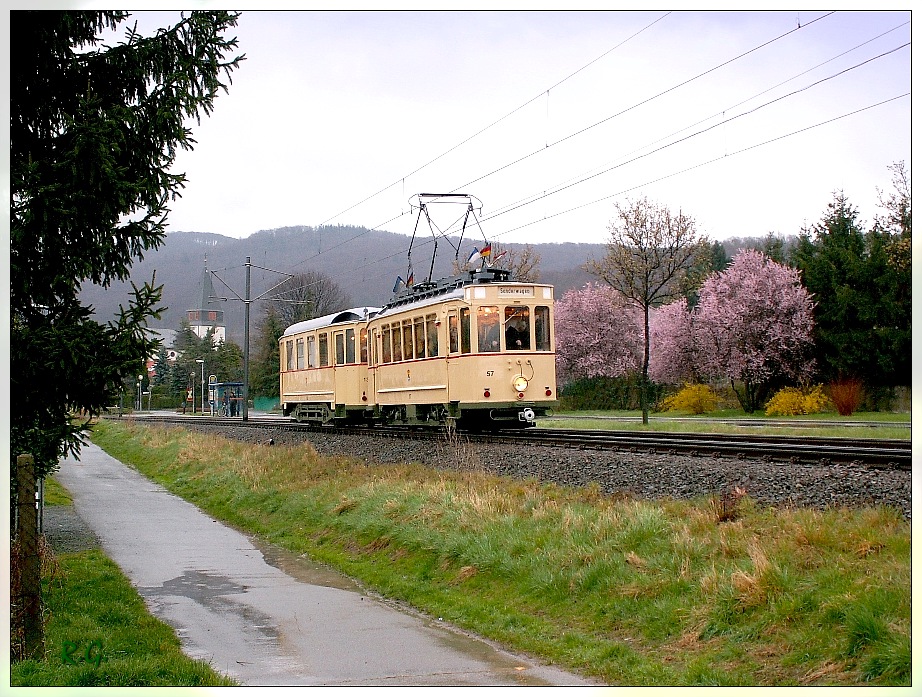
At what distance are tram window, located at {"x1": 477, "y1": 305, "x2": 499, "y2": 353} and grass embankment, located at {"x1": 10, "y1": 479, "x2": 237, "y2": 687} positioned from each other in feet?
37.0

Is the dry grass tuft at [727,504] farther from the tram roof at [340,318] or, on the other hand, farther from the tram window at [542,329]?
the tram roof at [340,318]

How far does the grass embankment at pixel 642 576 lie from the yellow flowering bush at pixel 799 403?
27.8 meters

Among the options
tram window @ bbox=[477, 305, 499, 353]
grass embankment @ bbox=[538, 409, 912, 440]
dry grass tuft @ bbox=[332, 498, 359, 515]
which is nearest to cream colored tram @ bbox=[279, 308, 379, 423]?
grass embankment @ bbox=[538, 409, 912, 440]

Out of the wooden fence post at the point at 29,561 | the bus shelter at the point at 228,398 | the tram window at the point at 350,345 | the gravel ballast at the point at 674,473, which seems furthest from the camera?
the bus shelter at the point at 228,398

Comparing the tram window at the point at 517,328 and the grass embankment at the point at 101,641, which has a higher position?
the tram window at the point at 517,328

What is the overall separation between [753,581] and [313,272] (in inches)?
3021

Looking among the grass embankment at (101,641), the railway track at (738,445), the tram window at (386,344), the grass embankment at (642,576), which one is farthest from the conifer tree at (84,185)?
the tram window at (386,344)

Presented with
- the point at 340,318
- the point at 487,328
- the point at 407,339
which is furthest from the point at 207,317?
the point at 487,328

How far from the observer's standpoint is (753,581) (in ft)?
24.0

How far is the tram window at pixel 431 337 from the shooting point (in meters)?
22.9

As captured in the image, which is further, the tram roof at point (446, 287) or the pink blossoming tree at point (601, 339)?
the pink blossoming tree at point (601, 339)

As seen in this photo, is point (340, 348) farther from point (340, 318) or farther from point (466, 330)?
point (466, 330)

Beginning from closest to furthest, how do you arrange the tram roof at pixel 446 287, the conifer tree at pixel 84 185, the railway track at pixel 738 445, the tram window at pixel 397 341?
1. the conifer tree at pixel 84 185
2. the railway track at pixel 738 445
3. the tram roof at pixel 446 287
4. the tram window at pixel 397 341

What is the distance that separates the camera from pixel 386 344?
2634 centimetres
